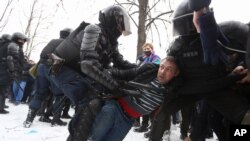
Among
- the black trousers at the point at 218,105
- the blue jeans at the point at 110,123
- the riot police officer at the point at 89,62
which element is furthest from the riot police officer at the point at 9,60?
the black trousers at the point at 218,105

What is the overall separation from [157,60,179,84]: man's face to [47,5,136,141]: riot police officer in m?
0.40

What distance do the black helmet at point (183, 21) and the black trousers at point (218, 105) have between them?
1.70 feet

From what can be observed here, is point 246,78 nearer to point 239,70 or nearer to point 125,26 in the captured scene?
point 239,70

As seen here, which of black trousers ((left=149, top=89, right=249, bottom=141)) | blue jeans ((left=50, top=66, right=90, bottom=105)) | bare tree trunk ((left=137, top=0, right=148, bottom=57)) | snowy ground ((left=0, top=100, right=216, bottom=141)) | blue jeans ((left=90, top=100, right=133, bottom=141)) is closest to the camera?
black trousers ((left=149, top=89, right=249, bottom=141))

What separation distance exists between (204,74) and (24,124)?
374 centimetres

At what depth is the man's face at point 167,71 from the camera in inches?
112

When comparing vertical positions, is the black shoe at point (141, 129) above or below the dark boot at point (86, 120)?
below

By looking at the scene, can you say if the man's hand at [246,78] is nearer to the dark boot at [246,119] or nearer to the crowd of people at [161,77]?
the crowd of people at [161,77]

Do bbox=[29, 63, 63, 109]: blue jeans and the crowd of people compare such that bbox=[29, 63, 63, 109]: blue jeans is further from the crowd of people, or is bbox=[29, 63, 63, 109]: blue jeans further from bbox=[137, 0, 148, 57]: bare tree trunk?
bbox=[137, 0, 148, 57]: bare tree trunk

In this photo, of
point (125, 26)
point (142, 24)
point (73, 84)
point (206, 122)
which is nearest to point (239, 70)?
point (125, 26)

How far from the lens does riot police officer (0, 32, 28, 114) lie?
6926 millimetres

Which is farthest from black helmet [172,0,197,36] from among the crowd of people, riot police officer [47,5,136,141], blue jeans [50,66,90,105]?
blue jeans [50,66,90,105]

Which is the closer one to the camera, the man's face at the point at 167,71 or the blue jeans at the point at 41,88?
the man's face at the point at 167,71

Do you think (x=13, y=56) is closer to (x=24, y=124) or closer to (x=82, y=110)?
(x=24, y=124)
